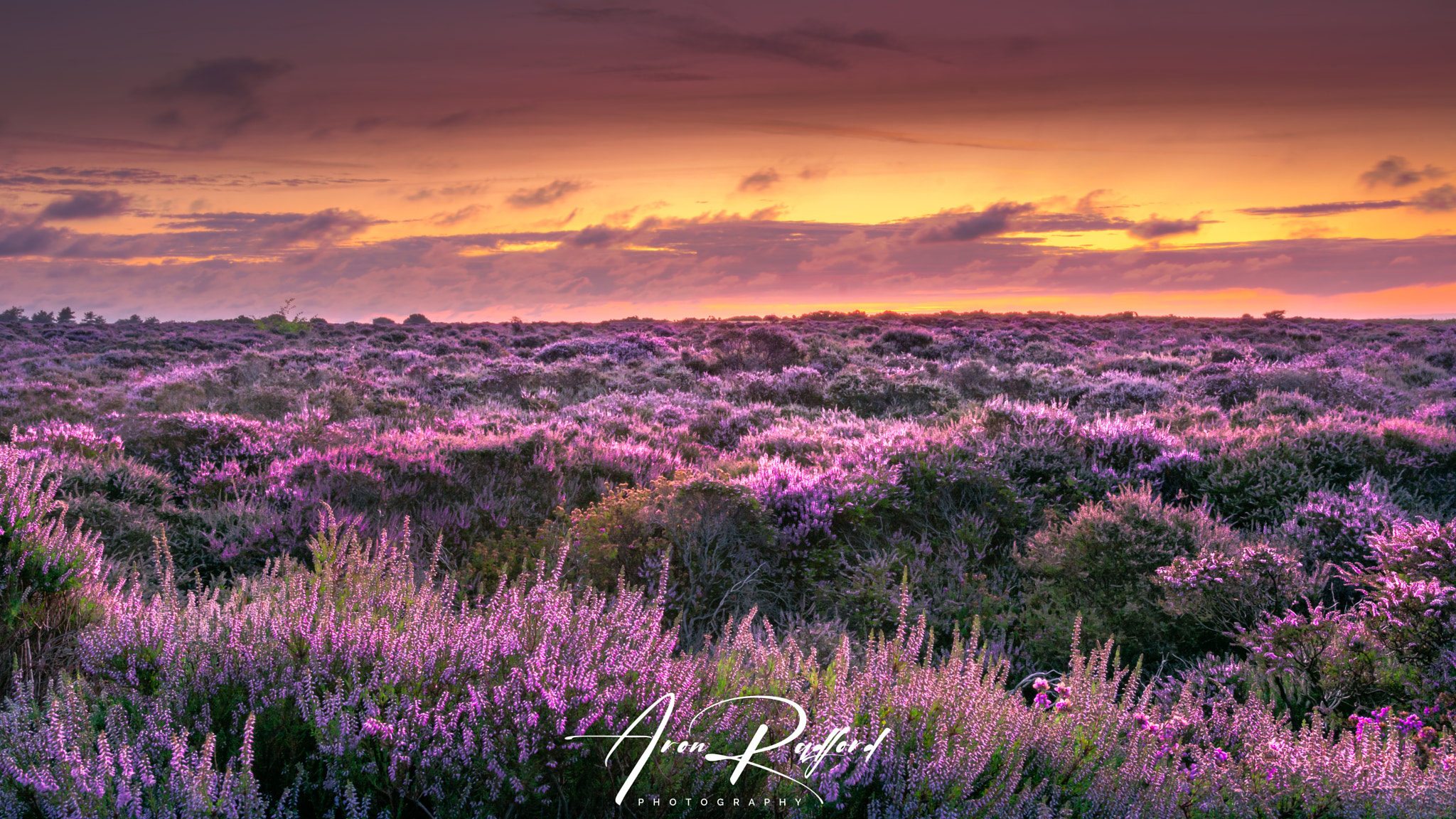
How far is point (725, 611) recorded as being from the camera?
197 inches

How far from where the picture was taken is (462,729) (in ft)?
7.13

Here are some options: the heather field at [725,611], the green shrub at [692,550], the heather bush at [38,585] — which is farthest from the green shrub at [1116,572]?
the heather bush at [38,585]

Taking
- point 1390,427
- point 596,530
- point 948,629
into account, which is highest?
point 1390,427

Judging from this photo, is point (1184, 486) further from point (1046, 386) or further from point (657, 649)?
point (1046, 386)

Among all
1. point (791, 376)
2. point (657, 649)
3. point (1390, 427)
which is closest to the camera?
point (657, 649)

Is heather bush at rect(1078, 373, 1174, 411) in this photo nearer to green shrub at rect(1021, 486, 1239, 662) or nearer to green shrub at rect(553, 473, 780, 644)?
green shrub at rect(1021, 486, 1239, 662)

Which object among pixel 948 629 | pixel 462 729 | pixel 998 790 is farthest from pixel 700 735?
pixel 948 629

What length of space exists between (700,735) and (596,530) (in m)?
3.16

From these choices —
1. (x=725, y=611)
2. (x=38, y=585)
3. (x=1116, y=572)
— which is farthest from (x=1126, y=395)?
(x=38, y=585)

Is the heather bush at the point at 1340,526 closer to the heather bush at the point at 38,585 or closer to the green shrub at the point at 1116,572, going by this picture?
the green shrub at the point at 1116,572

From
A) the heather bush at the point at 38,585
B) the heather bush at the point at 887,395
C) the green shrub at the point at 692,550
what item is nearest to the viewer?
the heather bush at the point at 38,585

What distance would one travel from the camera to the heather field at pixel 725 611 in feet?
7.20

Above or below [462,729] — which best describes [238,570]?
below

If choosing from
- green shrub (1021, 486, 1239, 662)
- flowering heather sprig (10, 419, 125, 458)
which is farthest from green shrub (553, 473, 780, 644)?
flowering heather sprig (10, 419, 125, 458)
